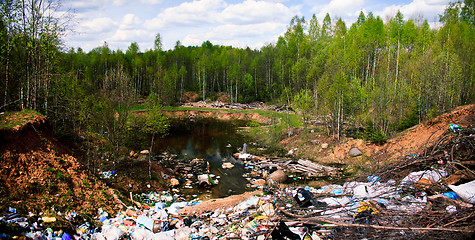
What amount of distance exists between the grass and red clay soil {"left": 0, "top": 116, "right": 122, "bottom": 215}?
16 centimetres

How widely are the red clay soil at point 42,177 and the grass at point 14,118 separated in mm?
157

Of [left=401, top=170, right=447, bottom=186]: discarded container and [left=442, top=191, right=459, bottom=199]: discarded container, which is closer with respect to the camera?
[left=442, top=191, right=459, bottom=199]: discarded container

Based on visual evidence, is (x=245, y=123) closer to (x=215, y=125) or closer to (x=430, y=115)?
(x=215, y=125)

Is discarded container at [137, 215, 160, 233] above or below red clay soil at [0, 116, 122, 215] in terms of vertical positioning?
below

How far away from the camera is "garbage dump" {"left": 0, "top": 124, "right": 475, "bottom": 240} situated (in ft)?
14.7

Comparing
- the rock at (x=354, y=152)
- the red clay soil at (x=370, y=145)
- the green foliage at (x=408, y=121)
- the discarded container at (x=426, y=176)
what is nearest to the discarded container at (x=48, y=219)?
the discarded container at (x=426, y=176)

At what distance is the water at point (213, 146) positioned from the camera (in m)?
15.0

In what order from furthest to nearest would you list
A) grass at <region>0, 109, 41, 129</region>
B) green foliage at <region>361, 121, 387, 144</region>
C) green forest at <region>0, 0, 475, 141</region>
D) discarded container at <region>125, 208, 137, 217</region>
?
green foliage at <region>361, 121, 387, 144</region>, green forest at <region>0, 0, 475, 141</region>, discarded container at <region>125, 208, 137, 217</region>, grass at <region>0, 109, 41, 129</region>

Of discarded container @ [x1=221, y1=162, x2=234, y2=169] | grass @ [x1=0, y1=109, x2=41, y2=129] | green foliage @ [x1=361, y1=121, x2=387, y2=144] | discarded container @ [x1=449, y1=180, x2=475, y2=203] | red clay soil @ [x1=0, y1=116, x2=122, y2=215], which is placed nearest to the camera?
discarded container @ [x1=449, y1=180, x2=475, y2=203]

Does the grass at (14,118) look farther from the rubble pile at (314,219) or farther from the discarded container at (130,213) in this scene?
the discarded container at (130,213)

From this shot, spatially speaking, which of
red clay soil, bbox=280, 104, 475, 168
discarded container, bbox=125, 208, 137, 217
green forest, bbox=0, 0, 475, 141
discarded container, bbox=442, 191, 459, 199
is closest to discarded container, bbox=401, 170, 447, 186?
discarded container, bbox=442, 191, 459, 199

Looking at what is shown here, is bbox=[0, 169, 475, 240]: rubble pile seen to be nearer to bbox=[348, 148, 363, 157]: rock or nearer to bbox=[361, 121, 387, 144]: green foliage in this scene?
bbox=[348, 148, 363, 157]: rock

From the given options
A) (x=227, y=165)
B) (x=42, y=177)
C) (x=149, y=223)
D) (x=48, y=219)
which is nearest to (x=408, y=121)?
(x=227, y=165)

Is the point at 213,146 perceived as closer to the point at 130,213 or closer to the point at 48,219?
the point at 130,213
